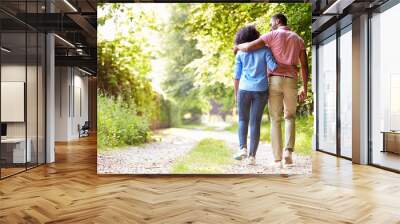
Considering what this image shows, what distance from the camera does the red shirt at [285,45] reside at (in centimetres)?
621

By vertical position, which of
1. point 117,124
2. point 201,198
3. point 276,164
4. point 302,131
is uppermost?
point 117,124

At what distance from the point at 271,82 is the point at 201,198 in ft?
7.38

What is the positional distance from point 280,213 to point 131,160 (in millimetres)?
2953

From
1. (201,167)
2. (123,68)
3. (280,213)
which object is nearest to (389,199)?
(280,213)

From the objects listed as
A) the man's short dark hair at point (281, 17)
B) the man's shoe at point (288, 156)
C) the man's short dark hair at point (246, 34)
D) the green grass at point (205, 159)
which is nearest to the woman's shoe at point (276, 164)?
the man's shoe at point (288, 156)

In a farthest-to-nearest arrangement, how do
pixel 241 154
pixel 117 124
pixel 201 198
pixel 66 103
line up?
pixel 66 103, pixel 117 124, pixel 241 154, pixel 201 198

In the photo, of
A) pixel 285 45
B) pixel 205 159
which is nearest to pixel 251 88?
pixel 285 45

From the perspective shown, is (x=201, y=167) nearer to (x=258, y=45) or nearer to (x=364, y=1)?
(x=258, y=45)

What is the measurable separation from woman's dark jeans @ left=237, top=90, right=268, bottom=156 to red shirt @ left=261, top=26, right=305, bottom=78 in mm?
452

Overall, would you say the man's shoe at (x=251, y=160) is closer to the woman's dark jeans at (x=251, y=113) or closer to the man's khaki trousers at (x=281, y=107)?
the woman's dark jeans at (x=251, y=113)

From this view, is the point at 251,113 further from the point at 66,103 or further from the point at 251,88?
the point at 66,103

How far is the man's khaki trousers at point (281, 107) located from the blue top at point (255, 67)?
0.49ft

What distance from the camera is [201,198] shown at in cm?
487

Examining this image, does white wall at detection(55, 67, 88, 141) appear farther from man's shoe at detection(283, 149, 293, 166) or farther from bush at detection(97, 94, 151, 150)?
man's shoe at detection(283, 149, 293, 166)
